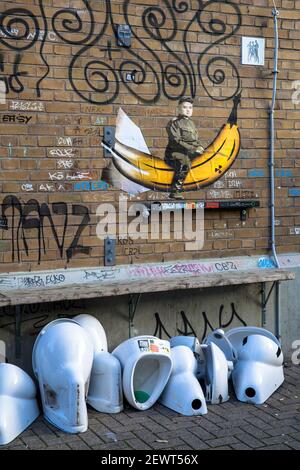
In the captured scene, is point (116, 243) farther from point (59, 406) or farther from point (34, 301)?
point (59, 406)

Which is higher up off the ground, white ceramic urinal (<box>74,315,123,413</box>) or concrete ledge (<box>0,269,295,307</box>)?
concrete ledge (<box>0,269,295,307</box>)

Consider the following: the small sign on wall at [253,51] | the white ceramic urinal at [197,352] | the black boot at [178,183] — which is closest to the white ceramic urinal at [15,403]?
the white ceramic urinal at [197,352]

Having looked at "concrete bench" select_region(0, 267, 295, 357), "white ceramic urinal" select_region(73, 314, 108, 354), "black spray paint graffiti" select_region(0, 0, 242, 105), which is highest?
"black spray paint graffiti" select_region(0, 0, 242, 105)

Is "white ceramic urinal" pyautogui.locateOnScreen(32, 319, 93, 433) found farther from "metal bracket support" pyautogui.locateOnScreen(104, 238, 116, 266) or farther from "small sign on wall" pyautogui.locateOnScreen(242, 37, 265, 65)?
"small sign on wall" pyautogui.locateOnScreen(242, 37, 265, 65)

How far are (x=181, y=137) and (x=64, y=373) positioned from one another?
2638 mm

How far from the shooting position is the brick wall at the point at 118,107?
5.54 metres

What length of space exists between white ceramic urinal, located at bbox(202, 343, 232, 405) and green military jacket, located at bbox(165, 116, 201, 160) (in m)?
1.92

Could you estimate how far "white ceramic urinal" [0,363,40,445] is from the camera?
455cm

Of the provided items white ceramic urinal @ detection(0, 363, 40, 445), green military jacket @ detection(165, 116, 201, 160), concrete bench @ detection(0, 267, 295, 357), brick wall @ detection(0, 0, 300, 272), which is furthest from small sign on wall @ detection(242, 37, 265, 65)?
white ceramic urinal @ detection(0, 363, 40, 445)

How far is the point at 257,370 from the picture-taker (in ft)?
18.1

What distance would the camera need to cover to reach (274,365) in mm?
5668

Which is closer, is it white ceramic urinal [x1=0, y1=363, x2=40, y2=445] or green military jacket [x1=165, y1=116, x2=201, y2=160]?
white ceramic urinal [x1=0, y1=363, x2=40, y2=445]

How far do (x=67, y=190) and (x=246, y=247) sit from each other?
6.48ft

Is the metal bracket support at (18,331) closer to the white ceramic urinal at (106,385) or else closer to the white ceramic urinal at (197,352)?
the white ceramic urinal at (106,385)
